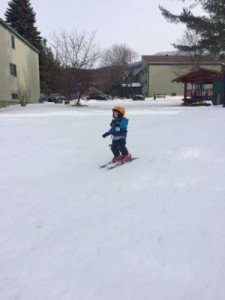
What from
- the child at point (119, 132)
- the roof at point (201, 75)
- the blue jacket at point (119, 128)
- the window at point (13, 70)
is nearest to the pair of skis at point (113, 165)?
the child at point (119, 132)

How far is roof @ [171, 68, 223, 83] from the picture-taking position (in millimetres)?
27234

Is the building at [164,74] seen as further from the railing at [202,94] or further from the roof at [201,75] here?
the railing at [202,94]

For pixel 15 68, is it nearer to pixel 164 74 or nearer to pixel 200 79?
pixel 200 79

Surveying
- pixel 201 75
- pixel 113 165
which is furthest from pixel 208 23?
pixel 113 165

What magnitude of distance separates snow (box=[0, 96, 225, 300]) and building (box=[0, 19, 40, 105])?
70.0ft

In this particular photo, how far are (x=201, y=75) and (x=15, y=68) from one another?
57.4 feet

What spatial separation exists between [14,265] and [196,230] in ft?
6.48

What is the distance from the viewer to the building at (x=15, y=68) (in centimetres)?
2628

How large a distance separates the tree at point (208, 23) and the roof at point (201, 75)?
2686mm

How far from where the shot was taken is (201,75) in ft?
91.8

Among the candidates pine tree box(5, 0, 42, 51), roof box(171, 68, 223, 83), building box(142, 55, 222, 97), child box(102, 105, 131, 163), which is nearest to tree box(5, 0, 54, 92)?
pine tree box(5, 0, 42, 51)

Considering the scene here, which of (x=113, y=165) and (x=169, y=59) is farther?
(x=169, y=59)

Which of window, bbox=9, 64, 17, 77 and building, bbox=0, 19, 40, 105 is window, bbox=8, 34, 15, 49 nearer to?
building, bbox=0, 19, 40, 105

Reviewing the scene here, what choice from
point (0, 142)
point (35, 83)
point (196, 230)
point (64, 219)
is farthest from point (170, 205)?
point (35, 83)
